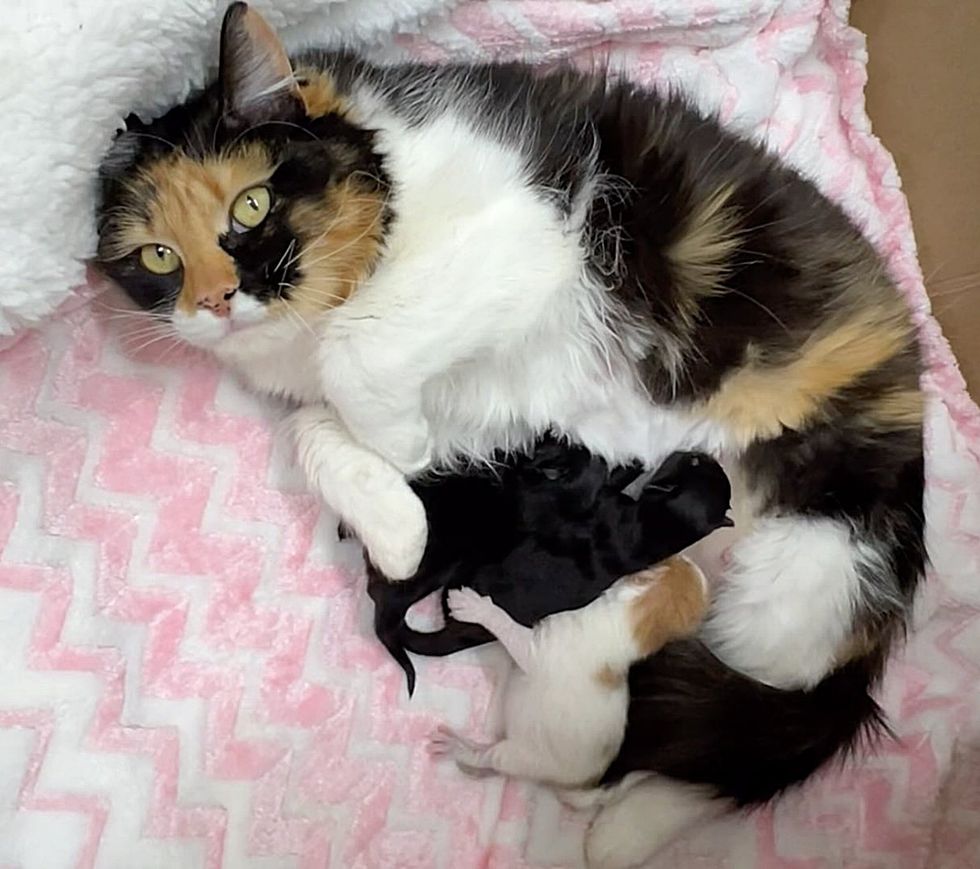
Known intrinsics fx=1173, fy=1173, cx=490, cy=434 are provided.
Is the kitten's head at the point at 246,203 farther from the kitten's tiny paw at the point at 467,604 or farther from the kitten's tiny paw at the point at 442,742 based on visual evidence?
the kitten's tiny paw at the point at 442,742

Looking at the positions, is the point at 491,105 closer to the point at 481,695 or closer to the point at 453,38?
the point at 453,38

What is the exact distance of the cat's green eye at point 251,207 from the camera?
4.13ft

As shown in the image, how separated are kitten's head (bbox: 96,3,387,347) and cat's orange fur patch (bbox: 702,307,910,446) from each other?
49cm

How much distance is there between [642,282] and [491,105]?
28 cm

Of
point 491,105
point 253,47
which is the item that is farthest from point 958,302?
point 253,47

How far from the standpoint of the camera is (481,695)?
1.67m

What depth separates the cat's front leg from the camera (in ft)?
4.67

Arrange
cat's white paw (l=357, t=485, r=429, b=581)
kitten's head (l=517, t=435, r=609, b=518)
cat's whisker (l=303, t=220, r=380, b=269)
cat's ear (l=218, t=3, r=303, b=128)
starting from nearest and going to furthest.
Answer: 1. cat's ear (l=218, t=3, r=303, b=128)
2. cat's whisker (l=303, t=220, r=380, b=269)
3. cat's white paw (l=357, t=485, r=429, b=581)
4. kitten's head (l=517, t=435, r=609, b=518)

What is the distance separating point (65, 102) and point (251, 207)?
0.22 meters

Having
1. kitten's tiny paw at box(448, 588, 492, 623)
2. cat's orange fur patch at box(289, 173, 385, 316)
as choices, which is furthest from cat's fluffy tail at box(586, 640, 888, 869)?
cat's orange fur patch at box(289, 173, 385, 316)

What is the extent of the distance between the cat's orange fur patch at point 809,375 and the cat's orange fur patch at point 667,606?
0.21m

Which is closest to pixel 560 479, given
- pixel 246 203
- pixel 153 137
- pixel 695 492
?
pixel 695 492

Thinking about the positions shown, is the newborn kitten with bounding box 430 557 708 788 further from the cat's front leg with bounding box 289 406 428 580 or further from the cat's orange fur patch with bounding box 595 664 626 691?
the cat's front leg with bounding box 289 406 428 580

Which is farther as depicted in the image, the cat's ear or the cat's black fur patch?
the cat's black fur patch
